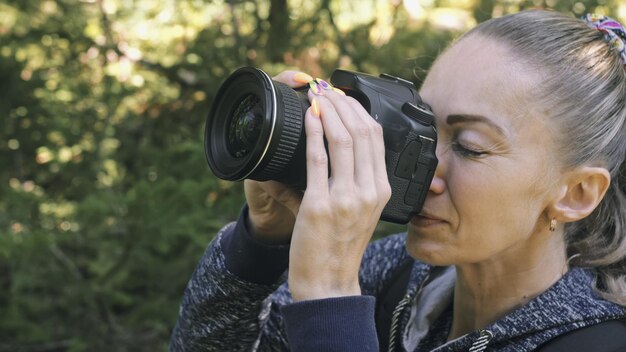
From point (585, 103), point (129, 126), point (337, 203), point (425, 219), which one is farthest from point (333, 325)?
point (129, 126)

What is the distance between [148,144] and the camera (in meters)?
2.57

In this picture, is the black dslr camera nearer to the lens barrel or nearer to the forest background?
the lens barrel

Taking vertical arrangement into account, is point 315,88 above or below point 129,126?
above

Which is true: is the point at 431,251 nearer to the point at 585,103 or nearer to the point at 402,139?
the point at 402,139

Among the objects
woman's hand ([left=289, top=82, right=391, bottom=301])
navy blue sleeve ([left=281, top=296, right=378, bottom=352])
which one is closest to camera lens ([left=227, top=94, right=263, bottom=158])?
woman's hand ([left=289, top=82, right=391, bottom=301])

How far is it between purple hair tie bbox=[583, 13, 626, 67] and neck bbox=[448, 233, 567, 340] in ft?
1.18

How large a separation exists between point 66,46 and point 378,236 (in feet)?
3.97

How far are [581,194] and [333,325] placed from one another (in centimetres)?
51

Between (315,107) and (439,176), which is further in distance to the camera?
(439,176)

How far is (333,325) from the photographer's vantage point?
1.17 meters

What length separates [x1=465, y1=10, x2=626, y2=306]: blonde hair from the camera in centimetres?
132

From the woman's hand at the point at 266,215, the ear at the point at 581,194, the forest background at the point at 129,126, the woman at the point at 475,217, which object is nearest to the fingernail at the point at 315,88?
the woman at the point at 475,217

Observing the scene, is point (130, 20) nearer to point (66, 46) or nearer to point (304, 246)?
point (66, 46)

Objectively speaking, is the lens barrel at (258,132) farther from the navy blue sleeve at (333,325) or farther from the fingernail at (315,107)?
the navy blue sleeve at (333,325)
